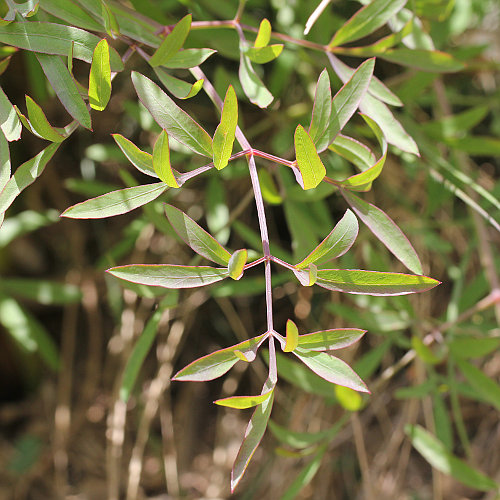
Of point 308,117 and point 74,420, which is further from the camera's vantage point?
point 74,420

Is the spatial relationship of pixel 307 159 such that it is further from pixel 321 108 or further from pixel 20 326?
pixel 20 326

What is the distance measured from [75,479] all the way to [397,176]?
77 centimetres

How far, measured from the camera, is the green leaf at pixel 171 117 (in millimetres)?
372

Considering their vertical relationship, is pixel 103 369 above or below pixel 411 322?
below

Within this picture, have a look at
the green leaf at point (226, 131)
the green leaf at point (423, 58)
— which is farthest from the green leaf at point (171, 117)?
the green leaf at point (423, 58)

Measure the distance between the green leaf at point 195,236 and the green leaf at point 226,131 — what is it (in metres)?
0.05

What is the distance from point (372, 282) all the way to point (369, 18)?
0.83 feet

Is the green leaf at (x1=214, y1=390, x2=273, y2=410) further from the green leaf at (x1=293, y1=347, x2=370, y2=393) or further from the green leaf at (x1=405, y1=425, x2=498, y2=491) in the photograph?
the green leaf at (x1=405, y1=425, x2=498, y2=491)

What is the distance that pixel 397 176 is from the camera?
889 millimetres

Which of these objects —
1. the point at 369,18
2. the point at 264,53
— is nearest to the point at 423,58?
the point at 369,18

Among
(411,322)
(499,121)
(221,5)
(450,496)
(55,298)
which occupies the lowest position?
(450,496)

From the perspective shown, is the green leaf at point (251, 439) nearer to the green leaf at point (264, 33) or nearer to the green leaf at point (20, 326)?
the green leaf at point (264, 33)

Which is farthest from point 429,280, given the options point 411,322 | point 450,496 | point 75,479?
point 75,479

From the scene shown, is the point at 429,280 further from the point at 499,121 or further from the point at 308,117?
the point at 499,121
